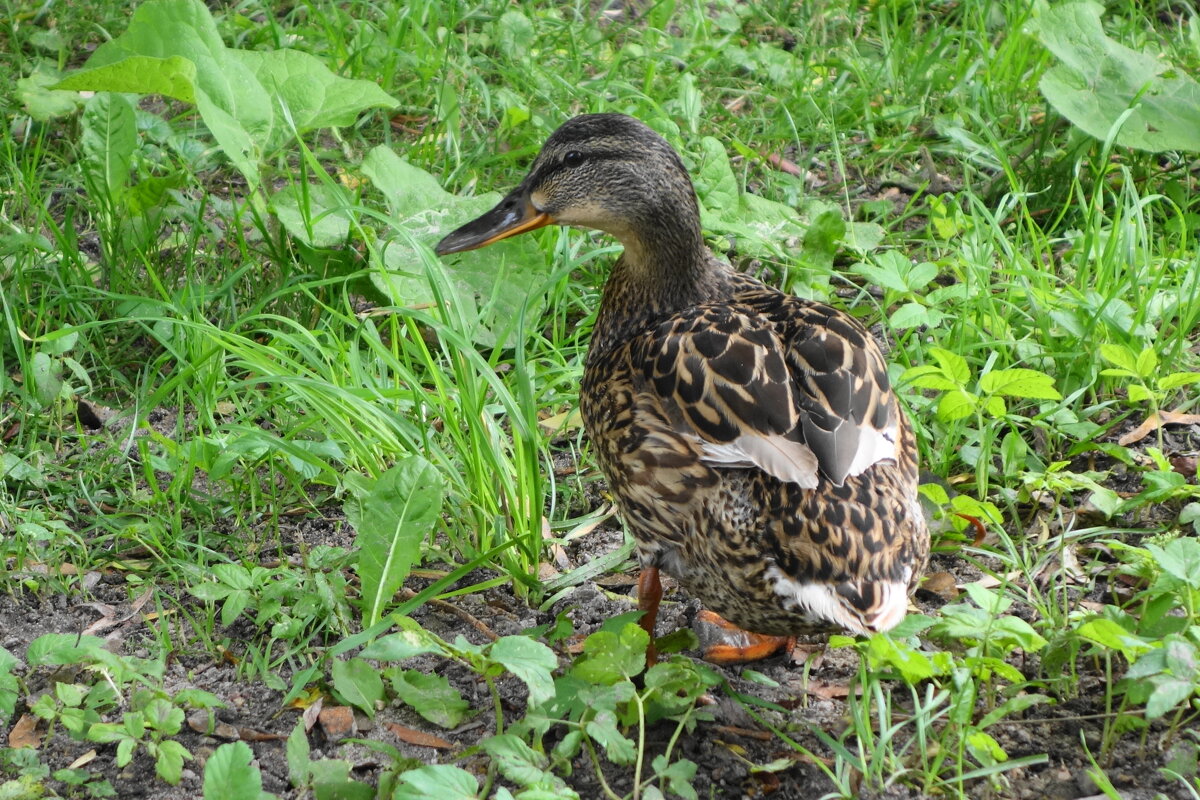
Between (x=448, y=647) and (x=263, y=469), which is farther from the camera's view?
(x=263, y=469)

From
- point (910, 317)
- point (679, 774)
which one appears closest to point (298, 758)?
point (679, 774)

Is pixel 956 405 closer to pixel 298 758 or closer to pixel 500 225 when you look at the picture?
pixel 500 225

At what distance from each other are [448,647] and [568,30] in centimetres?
367

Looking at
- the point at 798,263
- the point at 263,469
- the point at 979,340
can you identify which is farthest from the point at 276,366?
the point at 979,340

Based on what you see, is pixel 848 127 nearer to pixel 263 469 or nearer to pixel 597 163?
pixel 597 163

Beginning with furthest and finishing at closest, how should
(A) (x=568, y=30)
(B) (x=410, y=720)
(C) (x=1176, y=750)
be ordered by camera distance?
(A) (x=568, y=30), (B) (x=410, y=720), (C) (x=1176, y=750)

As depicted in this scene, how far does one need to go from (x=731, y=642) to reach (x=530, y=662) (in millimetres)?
920

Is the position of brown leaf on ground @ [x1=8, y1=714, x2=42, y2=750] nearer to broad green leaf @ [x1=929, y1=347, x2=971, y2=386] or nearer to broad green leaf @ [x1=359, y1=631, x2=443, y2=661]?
broad green leaf @ [x1=359, y1=631, x2=443, y2=661]

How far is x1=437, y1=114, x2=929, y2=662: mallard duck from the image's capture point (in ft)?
8.93

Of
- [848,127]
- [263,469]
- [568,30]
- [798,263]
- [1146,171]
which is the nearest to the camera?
[263,469]

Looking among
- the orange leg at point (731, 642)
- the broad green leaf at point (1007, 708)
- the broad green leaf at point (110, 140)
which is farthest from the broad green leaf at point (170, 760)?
the broad green leaf at point (110, 140)

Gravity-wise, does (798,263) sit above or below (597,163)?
below

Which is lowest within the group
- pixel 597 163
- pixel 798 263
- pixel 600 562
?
pixel 600 562

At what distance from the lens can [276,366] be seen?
3.68 m
